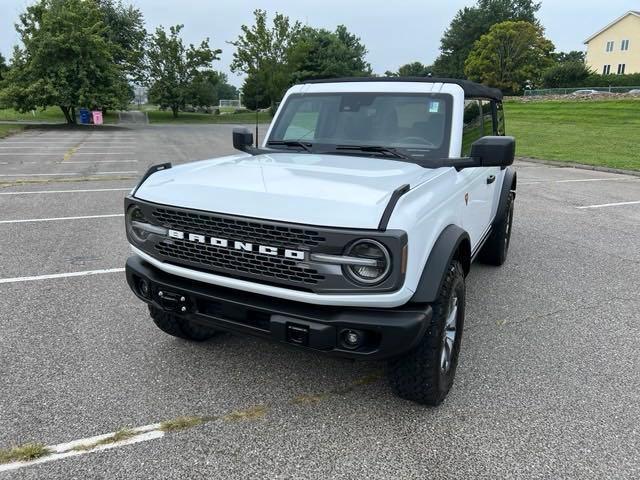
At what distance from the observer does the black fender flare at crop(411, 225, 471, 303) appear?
2.36 metres

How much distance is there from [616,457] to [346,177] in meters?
1.93

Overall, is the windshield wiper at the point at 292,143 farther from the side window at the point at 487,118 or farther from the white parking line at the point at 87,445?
the white parking line at the point at 87,445

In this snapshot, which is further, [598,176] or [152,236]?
[598,176]

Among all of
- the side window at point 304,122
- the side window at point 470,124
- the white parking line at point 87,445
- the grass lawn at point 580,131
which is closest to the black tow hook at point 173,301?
the white parking line at point 87,445

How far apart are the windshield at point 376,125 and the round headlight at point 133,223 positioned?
4.44 feet

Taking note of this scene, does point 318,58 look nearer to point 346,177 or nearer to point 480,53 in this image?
point 480,53

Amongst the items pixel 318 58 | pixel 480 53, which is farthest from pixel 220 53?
pixel 480 53

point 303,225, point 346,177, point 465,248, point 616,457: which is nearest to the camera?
point 303,225

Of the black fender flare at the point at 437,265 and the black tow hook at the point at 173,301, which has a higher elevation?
the black fender flare at the point at 437,265

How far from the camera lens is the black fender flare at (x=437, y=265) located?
2.36 meters

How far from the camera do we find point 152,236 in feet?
9.18

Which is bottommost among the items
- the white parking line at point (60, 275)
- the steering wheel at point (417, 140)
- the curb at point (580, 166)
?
the white parking line at point (60, 275)

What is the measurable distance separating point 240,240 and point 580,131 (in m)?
23.8

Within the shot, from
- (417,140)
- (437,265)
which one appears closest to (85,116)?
(417,140)
